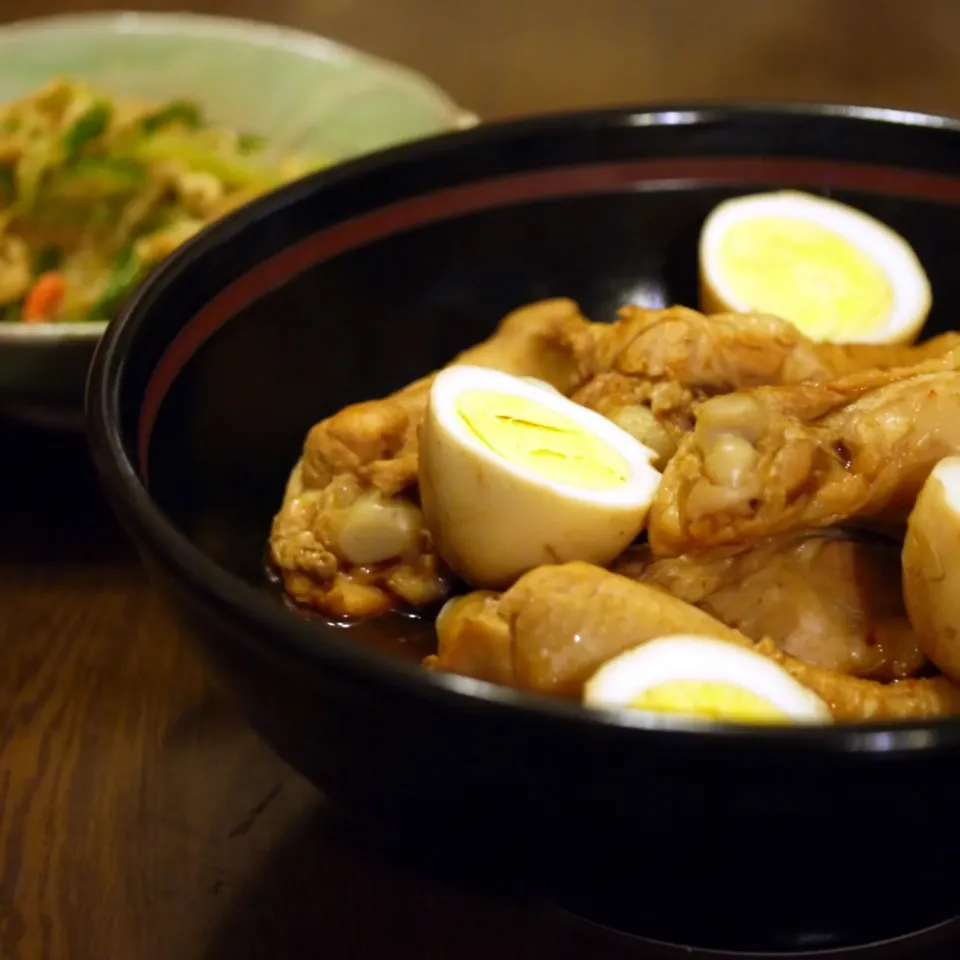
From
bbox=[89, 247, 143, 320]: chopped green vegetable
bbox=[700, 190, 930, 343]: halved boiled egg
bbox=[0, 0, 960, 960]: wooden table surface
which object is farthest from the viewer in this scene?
bbox=[89, 247, 143, 320]: chopped green vegetable

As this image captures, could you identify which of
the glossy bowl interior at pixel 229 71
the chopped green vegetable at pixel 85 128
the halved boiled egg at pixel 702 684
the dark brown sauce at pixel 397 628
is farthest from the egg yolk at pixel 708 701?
the chopped green vegetable at pixel 85 128

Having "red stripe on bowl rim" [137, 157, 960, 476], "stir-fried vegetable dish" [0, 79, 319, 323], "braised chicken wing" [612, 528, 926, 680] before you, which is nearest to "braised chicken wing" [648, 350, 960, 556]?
"braised chicken wing" [612, 528, 926, 680]

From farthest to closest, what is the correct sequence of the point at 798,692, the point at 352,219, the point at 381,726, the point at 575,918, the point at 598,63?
the point at 598,63
the point at 352,219
the point at 575,918
the point at 798,692
the point at 381,726

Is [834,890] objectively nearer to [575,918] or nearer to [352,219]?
[575,918]

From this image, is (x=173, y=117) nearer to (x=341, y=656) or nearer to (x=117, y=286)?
(x=117, y=286)

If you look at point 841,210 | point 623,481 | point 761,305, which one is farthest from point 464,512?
point 841,210

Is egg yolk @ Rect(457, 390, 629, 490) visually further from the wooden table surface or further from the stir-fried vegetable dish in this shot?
the stir-fried vegetable dish
